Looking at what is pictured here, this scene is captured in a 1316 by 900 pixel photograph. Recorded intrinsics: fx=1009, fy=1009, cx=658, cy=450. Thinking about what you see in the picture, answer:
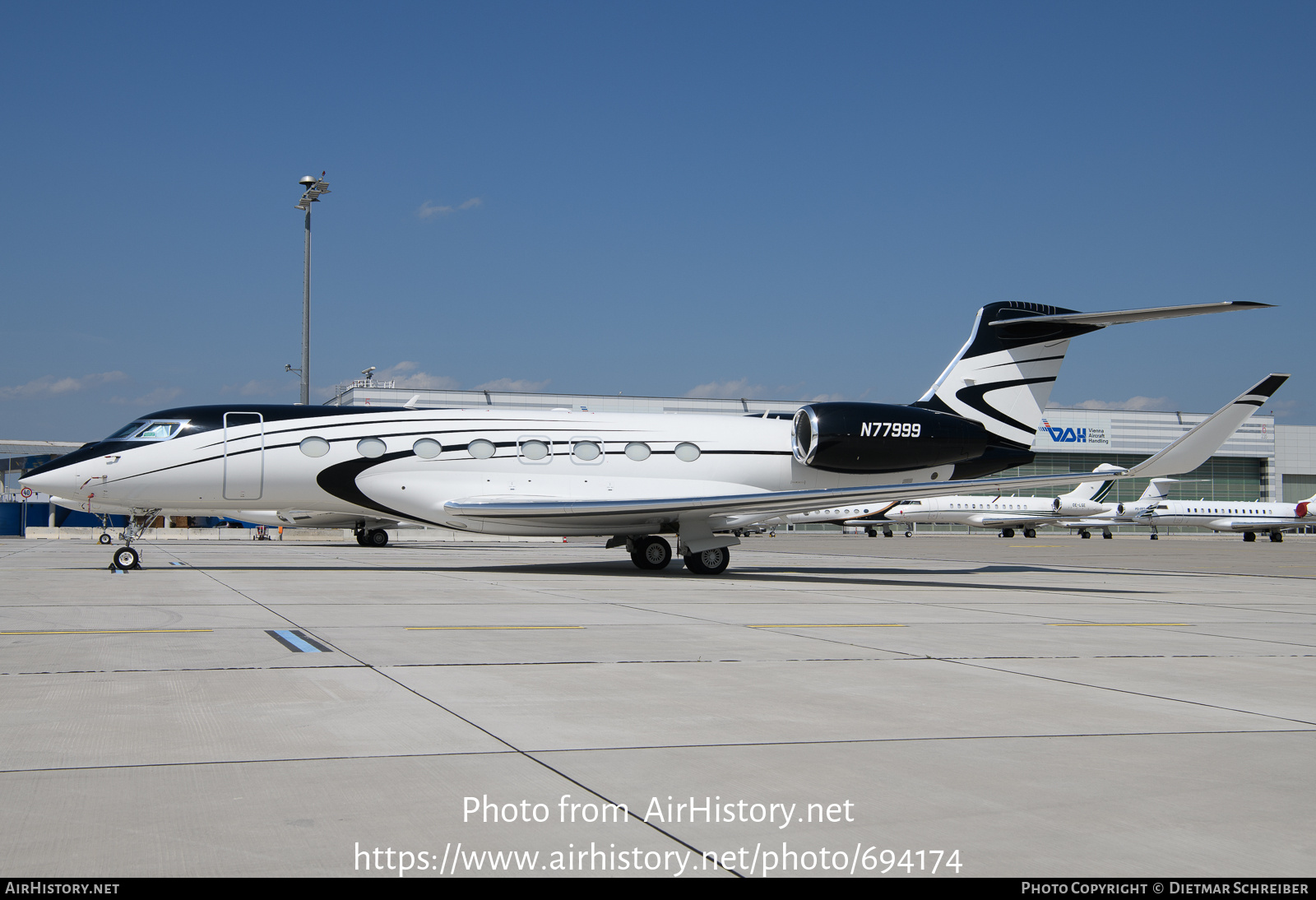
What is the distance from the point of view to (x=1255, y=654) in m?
8.58

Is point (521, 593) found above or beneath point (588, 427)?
beneath

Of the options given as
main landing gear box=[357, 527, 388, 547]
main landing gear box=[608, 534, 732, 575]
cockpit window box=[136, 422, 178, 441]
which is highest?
→ cockpit window box=[136, 422, 178, 441]

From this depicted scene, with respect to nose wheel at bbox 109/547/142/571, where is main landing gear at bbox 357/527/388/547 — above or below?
below

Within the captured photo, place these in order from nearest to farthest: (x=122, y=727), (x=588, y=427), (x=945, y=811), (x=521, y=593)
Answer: (x=945, y=811) → (x=122, y=727) → (x=521, y=593) → (x=588, y=427)

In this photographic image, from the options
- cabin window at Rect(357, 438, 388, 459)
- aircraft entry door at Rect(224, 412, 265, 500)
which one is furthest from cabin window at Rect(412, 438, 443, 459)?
aircraft entry door at Rect(224, 412, 265, 500)

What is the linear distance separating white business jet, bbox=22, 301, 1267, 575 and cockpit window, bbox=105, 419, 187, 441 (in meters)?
0.03

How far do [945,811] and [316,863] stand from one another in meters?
2.22

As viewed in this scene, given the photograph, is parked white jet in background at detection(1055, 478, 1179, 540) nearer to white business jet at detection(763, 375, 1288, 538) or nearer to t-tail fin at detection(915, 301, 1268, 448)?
white business jet at detection(763, 375, 1288, 538)

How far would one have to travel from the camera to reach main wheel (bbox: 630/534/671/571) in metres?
20.3

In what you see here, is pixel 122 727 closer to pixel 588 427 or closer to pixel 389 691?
pixel 389 691

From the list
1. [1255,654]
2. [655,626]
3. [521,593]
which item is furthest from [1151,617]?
[521,593]

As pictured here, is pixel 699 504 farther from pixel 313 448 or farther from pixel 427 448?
pixel 313 448

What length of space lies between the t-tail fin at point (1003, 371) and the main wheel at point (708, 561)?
526 centimetres

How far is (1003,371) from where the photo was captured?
20.5 metres
